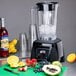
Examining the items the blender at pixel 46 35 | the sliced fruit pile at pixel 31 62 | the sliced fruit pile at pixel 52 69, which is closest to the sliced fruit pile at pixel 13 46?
the blender at pixel 46 35

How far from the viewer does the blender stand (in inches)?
53.2

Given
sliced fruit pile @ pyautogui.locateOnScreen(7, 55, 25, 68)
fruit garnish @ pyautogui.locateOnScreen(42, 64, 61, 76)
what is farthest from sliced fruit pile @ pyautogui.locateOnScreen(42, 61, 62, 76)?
sliced fruit pile @ pyautogui.locateOnScreen(7, 55, 25, 68)

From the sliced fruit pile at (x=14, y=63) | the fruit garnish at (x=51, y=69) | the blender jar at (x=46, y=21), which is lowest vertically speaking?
the fruit garnish at (x=51, y=69)

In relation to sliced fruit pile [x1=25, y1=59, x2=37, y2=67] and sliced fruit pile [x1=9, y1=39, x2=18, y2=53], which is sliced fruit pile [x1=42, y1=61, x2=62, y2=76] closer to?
sliced fruit pile [x1=25, y1=59, x2=37, y2=67]

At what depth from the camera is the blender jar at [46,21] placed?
145 centimetres

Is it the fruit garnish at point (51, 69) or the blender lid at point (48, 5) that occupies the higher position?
the blender lid at point (48, 5)

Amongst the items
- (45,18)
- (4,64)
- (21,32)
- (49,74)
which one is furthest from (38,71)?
(21,32)

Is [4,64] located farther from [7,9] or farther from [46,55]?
[7,9]

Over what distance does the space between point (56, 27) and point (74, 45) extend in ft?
0.60

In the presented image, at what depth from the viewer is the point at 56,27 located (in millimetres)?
1641

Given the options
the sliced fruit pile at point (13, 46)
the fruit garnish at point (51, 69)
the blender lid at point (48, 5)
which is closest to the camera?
the fruit garnish at point (51, 69)

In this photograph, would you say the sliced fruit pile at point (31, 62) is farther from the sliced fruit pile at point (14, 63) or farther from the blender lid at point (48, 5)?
the blender lid at point (48, 5)

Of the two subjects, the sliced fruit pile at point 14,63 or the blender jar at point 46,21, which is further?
the blender jar at point 46,21

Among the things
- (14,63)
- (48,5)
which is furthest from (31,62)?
(48,5)
